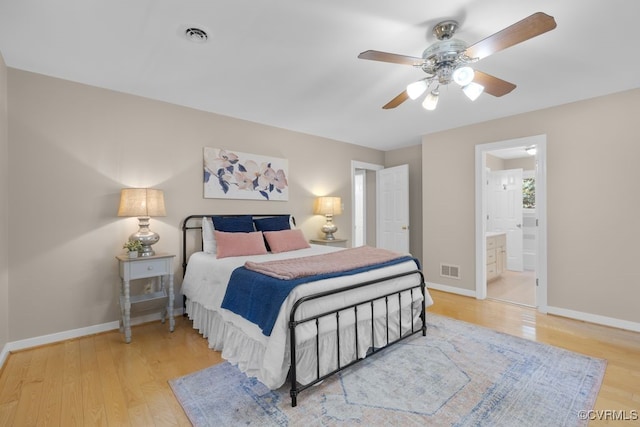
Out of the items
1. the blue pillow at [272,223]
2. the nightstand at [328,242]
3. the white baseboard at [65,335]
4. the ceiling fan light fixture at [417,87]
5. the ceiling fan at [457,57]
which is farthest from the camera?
the nightstand at [328,242]

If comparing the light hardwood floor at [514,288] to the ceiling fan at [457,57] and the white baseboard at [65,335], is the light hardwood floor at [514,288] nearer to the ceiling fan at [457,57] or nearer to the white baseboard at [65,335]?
the ceiling fan at [457,57]

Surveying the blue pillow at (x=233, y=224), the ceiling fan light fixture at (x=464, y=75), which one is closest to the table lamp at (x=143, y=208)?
the blue pillow at (x=233, y=224)

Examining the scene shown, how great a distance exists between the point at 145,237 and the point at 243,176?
4.79 ft

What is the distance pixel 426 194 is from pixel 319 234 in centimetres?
190

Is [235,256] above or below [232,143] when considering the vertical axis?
below

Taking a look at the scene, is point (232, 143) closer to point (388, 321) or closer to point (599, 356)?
point (388, 321)

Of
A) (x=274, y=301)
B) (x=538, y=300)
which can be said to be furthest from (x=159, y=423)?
(x=538, y=300)

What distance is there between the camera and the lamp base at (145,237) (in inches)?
116

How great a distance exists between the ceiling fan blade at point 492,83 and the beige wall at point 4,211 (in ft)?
12.4

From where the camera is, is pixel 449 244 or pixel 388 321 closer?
pixel 388 321

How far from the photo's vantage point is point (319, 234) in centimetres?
498

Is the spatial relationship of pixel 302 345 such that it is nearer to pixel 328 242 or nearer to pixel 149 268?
pixel 149 268

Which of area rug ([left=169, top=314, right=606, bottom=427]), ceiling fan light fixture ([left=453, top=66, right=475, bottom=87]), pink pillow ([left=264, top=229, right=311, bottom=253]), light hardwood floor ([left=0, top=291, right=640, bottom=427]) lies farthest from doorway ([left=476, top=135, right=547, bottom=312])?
pink pillow ([left=264, top=229, right=311, bottom=253])

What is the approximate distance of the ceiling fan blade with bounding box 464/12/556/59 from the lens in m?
1.48
